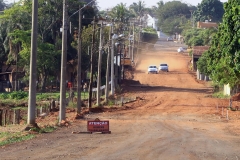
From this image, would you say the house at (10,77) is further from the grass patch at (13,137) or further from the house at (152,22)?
the house at (152,22)

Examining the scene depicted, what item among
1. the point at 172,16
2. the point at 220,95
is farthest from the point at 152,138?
the point at 172,16

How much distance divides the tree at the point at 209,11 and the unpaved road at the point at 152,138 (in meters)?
107

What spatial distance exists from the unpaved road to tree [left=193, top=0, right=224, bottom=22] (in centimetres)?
10750

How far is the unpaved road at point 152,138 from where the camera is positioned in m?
18.4

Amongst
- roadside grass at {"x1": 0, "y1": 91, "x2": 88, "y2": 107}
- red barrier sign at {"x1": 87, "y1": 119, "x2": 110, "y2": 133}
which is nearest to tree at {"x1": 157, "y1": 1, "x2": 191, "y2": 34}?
roadside grass at {"x1": 0, "y1": 91, "x2": 88, "y2": 107}

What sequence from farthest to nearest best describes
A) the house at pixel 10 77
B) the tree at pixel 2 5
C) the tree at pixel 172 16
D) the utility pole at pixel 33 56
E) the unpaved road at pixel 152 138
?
the tree at pixel 172 16 → the tree at pixel 2 5 → the house at pixel 10 77 → the utility pole at pixel 33 56 → the unpaved road at pixel 152 138

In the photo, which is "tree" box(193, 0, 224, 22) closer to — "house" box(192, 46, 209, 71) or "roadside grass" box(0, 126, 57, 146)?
"house" box(192, 46, 209, 71)

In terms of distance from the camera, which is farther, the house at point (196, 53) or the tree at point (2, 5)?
the tree at point (2, 5)

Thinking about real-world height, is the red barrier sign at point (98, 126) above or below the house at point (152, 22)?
below

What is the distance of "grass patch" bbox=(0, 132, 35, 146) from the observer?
22.2 metres

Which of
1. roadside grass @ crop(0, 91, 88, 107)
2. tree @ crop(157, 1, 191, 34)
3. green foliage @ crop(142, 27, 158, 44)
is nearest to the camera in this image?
roadside grass @ crop(0, 91, 88, 107)

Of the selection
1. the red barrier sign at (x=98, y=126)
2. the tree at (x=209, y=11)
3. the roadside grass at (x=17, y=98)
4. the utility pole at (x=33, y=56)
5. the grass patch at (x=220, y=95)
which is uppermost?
the tree at (x=209, y=11)

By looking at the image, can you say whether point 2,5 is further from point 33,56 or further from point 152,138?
point 152,138

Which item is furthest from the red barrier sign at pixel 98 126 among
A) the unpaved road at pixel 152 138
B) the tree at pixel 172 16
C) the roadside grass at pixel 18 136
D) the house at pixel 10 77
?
the tree at pixel 172 16
